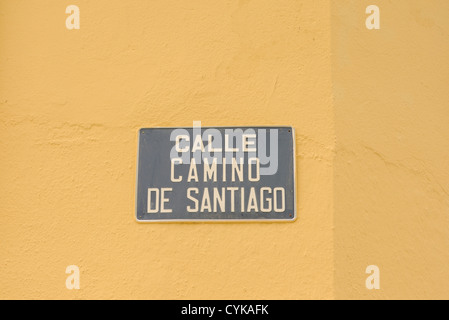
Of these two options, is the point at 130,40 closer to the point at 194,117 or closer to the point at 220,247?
the point at 194,117

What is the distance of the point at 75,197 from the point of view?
A: 2107 millimetres

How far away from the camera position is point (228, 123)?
212 cm

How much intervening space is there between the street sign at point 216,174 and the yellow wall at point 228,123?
0.04m

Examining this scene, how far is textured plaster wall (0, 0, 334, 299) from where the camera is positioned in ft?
6.67

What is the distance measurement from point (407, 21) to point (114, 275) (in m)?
1.54

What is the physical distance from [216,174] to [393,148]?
69 cm

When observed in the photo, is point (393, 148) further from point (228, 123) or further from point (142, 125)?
point (142, 125)

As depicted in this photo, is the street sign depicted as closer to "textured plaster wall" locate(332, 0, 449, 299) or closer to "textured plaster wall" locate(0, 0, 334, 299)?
"textured plaster wall" locate(0, 0, 334, 299)

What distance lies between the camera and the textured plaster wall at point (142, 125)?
80.0 inches

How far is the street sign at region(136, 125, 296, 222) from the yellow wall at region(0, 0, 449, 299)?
0.14ft

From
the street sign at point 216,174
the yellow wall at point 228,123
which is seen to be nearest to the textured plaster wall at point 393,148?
the yellow wall at point 228,123

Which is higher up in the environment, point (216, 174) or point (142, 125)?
point (142, 125)

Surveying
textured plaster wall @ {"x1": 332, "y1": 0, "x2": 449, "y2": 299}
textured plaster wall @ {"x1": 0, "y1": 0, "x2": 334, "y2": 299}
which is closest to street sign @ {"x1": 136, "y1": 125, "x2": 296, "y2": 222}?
textured plaster wall @ {"x1": 0, "y1": 0, "x2": 334, "y2": 299}

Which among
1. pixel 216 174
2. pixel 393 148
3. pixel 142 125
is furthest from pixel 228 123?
pixel 393 148
